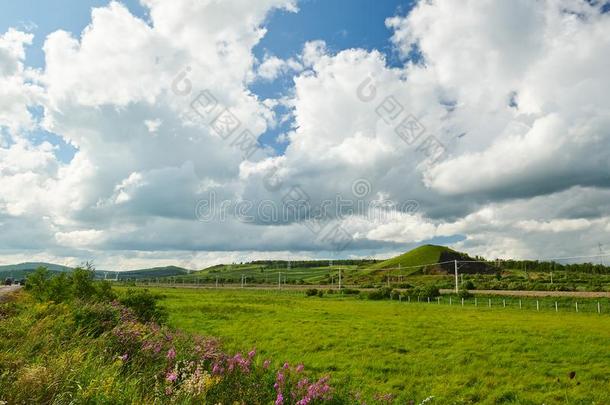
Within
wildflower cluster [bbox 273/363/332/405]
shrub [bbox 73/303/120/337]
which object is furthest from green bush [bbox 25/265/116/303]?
wildflower cluster [bbox 273/363/332/405]

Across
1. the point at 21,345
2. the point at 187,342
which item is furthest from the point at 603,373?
the point at 21,345

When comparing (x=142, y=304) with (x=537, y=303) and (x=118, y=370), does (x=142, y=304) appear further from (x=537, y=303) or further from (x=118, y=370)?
(x=537, y=303)

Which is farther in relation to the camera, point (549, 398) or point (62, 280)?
point (62, 280)

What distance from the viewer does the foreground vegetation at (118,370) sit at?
5562mm

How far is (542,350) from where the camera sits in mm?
19328

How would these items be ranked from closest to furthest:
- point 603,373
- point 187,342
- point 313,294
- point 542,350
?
point 187,342, point 603,373, point 542,350, point 313,294

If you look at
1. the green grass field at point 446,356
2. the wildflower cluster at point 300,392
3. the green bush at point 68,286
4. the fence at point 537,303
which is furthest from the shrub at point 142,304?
the fence at point 537,303

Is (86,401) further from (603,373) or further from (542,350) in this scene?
(542,350)

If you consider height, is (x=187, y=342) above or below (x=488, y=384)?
above

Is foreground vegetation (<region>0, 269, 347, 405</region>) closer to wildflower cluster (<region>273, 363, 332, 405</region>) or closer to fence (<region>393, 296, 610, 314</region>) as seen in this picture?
wildflower cluster (<region>273, 363, 332, 405</region>)

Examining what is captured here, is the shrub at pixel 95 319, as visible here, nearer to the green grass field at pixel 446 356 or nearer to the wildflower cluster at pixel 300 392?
the wildflower cluster at pixel 300 392

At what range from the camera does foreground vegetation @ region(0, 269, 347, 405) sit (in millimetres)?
5562

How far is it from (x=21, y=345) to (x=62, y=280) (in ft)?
38.0

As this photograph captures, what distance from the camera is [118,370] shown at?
283 inches
